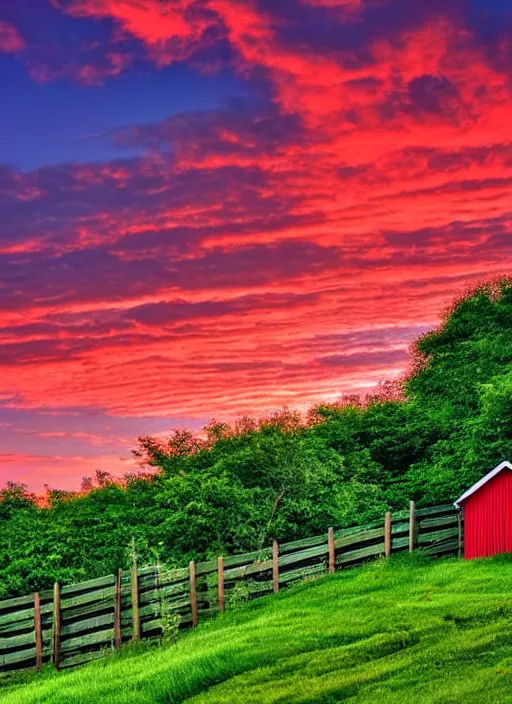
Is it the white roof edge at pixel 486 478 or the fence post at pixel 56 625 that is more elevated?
the white roof edge at pixel 486 478

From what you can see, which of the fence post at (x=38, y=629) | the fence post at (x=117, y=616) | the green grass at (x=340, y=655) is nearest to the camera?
the green grass at (x=340, y=655)

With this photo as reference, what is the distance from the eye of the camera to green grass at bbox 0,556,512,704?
17.1 m

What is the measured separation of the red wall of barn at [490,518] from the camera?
35.3 meters

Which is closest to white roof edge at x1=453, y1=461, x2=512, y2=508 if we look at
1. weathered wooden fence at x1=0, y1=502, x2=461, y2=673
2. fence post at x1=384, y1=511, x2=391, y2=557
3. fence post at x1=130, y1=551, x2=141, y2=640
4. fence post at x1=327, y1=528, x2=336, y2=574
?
fence post at x1=384, y1=511, x2=391, y2=557

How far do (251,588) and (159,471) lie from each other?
1222 centimetres

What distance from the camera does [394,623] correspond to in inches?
902

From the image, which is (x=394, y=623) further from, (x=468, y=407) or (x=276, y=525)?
(x=468, y=407)

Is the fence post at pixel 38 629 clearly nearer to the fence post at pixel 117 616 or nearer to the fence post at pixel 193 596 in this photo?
the fence post at pixel 117 616

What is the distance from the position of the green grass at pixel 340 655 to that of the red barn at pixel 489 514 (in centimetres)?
371

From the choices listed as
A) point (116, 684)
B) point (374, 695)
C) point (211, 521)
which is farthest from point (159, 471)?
point (374, 695)

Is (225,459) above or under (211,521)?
above

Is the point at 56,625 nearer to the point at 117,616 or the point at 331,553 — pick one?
the point at 117,616

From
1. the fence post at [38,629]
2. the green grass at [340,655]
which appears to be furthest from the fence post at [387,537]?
the fence post at [38,629]

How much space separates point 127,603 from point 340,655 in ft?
45.2
